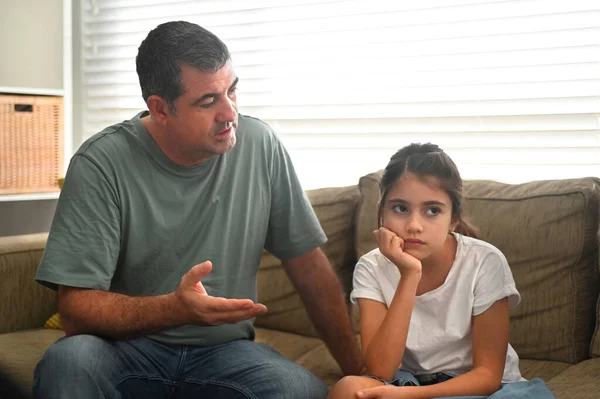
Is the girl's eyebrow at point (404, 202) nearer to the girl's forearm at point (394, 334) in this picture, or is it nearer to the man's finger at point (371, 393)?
the girl's forearm at point (394, 334)

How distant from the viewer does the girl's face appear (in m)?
1.72

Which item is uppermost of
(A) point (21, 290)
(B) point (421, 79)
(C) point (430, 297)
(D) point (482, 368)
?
(B) point (421, 79)

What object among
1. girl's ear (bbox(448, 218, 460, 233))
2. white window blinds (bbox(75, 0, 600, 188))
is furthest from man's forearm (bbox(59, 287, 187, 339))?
white window blinds (bbox(75, 0, 600, 188))

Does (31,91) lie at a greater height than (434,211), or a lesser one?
greater

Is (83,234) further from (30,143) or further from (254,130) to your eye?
(30,143)

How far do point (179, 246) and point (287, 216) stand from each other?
284 mm

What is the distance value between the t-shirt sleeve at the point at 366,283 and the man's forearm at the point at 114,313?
0.40 meters

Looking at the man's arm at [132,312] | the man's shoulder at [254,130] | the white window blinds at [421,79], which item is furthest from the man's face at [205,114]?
the white window blinds at [421,79]

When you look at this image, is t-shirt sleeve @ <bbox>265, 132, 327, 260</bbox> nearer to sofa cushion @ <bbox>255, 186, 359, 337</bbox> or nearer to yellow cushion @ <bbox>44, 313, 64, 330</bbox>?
sofa cushion @ <bbox>255, 186, 359, 337</bbox>

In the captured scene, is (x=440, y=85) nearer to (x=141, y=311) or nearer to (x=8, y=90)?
(x=141, y=311)

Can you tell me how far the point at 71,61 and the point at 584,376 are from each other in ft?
9.14

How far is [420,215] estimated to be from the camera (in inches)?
68.2

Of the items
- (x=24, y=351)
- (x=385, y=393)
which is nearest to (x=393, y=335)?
(x=385, y=393)

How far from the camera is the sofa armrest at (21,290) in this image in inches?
96.5
